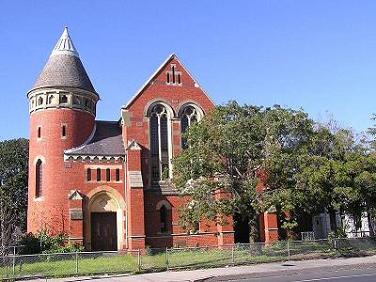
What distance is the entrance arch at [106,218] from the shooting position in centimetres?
3853

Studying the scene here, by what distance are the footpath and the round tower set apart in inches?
653

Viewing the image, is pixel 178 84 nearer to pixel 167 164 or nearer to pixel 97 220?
pixel 167 164

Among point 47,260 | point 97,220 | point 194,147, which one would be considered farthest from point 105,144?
point 47,260

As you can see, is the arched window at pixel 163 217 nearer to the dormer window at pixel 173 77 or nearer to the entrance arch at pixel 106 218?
the entrance arch at pixel 106 218

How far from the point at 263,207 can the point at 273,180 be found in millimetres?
2074

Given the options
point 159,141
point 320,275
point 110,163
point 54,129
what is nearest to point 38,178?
point 54,129

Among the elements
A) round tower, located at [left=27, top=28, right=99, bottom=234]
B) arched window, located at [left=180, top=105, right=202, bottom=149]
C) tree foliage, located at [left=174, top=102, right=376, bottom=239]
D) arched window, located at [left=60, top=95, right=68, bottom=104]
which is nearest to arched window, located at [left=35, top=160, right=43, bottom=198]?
round tower, located at [left=27, top=28, right=99, bottom=234]

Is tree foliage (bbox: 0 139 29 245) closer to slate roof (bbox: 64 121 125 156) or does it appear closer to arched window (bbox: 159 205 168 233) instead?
slate roof (bbox: 64 121 125 156)

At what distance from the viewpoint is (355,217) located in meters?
36.1

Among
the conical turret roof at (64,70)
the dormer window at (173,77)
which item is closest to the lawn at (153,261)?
the dormer window at (173,77)

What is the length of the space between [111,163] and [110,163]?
0.08 meters

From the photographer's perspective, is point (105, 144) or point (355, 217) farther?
point (105, 144)

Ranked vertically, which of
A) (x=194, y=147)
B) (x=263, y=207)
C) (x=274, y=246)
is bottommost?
(x=274, y=246)

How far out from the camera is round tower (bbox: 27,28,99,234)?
37.8 m
